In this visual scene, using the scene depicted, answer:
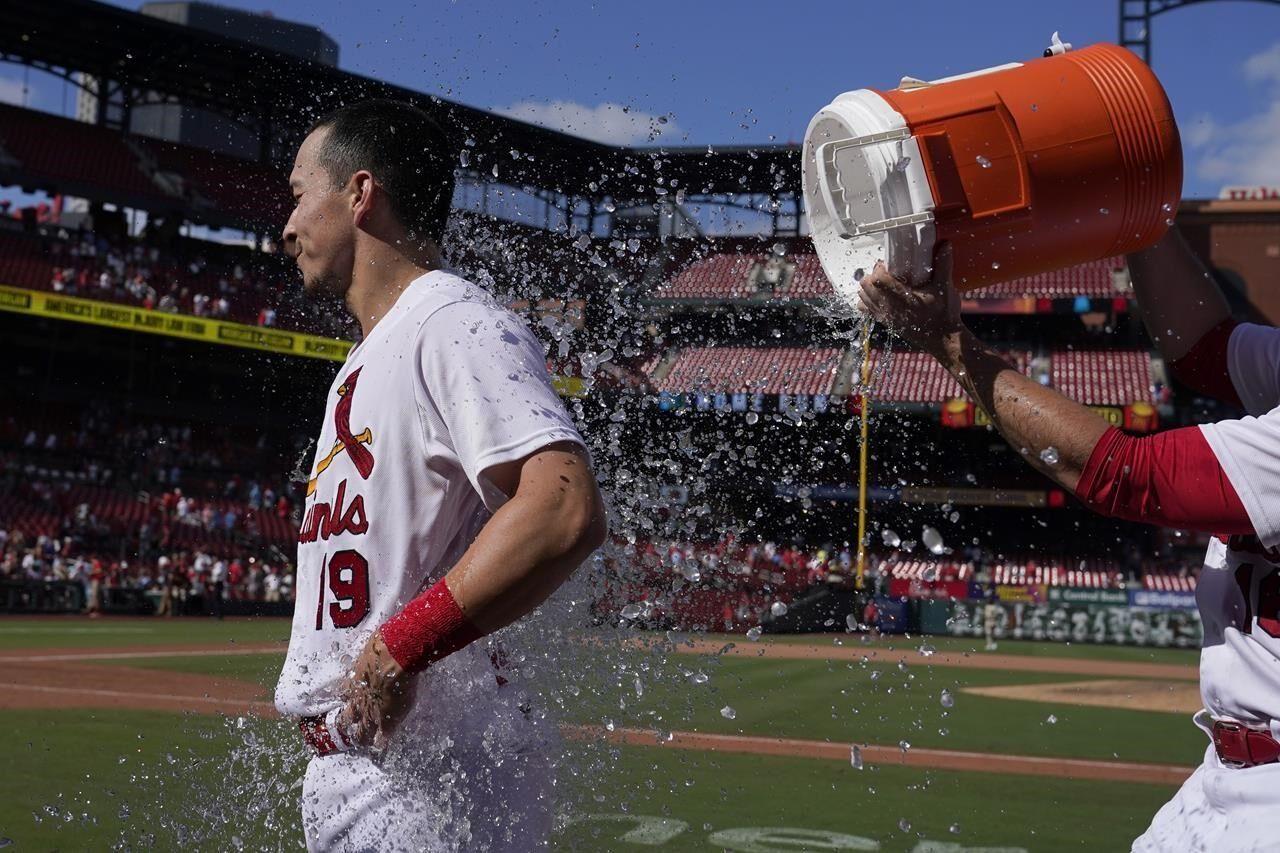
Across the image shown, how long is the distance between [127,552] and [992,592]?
20.1 m

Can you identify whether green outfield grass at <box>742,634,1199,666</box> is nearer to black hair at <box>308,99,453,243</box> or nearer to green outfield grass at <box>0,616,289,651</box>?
green outfield grass at <box>0,616,289,651</box>

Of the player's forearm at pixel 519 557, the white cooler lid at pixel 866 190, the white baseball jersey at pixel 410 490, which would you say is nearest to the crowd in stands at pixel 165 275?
the white cooler lid at pixel 866 190

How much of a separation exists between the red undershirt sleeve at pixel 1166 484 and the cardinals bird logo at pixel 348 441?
133 centimetres

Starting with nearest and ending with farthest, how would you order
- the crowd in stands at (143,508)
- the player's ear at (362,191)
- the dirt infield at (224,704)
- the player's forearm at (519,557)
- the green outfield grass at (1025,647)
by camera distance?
the player's forearm at (519,557)
the player's ear at (362,191)
the dirt infield at (224,704)
the green outfield grass at (1025,647)
the crowd in stands at (143,508)

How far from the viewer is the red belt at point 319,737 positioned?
218 cm

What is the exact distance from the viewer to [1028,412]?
2.32 metres

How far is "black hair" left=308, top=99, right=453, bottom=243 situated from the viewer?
8.06 ft

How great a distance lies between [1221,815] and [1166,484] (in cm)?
76

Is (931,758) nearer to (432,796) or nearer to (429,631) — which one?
(432,796)

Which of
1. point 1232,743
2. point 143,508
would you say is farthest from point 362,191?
point 143,508

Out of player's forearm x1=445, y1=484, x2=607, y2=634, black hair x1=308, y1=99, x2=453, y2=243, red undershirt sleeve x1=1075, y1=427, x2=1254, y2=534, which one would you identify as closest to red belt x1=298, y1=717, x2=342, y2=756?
player's forearm x1=445, y1=484, x2=607, y2=634

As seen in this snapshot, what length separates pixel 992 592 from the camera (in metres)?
29.7

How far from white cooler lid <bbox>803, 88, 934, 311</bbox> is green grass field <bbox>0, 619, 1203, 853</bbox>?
1375 millimetres

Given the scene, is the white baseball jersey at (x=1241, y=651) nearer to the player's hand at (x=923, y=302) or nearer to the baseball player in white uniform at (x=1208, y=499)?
the baseball player in white uniform at (x=1208, y=499)
